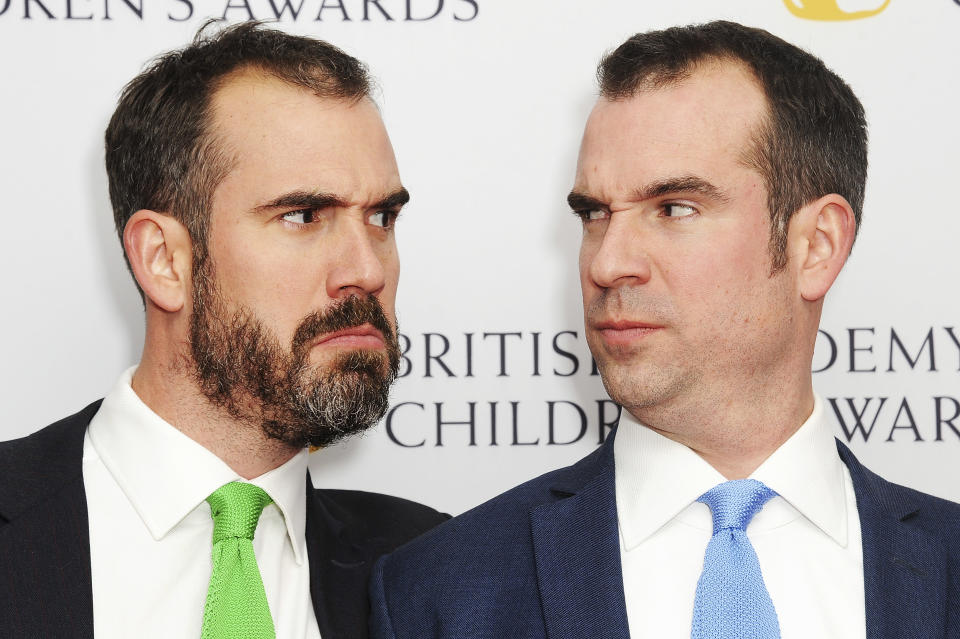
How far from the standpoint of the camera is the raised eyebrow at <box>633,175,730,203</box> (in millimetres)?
2119

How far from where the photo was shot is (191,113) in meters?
2.42

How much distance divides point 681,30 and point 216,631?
4.59ft

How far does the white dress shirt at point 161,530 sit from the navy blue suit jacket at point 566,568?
0.57 feet

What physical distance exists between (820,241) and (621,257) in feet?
1.37

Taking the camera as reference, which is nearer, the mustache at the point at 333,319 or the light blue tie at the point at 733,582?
the light blue tie at the point at 733,582

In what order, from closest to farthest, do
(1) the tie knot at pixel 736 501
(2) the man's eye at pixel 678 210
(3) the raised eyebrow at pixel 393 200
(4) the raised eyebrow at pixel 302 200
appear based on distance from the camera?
(1) the tie knot at pixel 736 501, (2) the man's eye at pixel 678 210, (4) the raised eyebrow at pixel 302 200, (3) the raised eyebrow at pixel 393 200

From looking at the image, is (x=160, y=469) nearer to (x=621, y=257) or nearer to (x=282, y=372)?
(x=282, y=372)

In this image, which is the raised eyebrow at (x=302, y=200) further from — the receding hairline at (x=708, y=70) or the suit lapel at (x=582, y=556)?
the suit lapel at (x=582, y=556)

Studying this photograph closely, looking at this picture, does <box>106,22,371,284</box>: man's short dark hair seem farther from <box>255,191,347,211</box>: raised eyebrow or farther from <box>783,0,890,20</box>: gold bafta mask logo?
<box>783,0,890,20</box>: gold bafta mask logo

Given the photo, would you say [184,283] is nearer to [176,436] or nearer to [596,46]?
[176,436]

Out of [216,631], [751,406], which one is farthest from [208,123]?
[751,406]

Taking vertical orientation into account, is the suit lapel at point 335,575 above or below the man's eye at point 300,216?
below

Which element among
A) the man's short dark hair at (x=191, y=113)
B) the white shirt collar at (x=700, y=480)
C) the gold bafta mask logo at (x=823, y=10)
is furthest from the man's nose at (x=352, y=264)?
the gold bafta mask logo at (x=823, y=10)

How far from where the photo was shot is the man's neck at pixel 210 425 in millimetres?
2320
